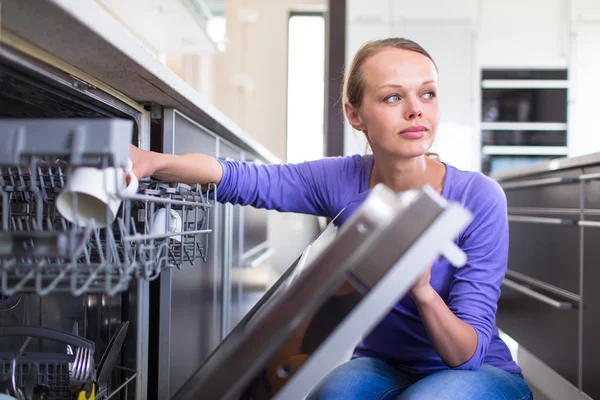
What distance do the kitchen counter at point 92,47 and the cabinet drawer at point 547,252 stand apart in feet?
4.58

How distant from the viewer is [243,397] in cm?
60

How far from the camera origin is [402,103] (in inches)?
42.6

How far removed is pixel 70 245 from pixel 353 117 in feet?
2.73

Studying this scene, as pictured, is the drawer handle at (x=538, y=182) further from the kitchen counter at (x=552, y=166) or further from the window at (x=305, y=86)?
the window at (x=305, y=86)

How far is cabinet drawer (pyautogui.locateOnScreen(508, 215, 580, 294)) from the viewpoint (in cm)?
189

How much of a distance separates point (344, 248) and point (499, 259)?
62 centimetres

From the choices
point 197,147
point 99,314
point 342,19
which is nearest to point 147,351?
point 99,314

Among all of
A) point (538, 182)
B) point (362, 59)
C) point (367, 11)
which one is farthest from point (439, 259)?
point (367, 11)

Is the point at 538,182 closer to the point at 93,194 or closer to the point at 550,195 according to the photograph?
the point at 550,195

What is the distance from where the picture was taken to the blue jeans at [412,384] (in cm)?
89

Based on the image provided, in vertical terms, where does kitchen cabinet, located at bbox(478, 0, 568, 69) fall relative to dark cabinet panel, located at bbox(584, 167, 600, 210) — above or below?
above

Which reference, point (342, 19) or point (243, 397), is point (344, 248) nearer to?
point (243, 397)

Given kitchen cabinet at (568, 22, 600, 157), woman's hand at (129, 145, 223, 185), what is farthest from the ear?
kitchen cabinet at (568, 22, 600, 157)

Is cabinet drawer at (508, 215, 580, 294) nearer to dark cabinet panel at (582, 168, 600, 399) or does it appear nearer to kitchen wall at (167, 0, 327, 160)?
dark cabinet panel at (582, 168, 600, 399)
